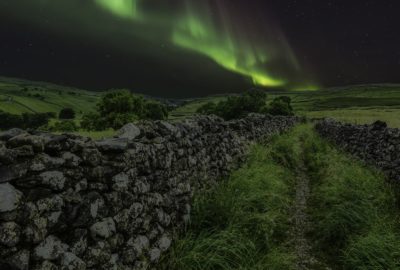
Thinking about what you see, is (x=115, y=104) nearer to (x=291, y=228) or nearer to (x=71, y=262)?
(x=291, y=228)

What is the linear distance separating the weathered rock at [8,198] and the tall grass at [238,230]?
316 centimetres

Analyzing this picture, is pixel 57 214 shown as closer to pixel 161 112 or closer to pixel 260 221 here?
pixel 260 221

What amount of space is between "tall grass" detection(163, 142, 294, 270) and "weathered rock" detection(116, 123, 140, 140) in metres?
2.18

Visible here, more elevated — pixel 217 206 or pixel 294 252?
pixel 217 206

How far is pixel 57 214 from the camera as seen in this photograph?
401cm

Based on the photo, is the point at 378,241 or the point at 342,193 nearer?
the point at 378,241

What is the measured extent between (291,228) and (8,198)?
709 centimetres

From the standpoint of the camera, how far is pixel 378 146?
14422 millimetres

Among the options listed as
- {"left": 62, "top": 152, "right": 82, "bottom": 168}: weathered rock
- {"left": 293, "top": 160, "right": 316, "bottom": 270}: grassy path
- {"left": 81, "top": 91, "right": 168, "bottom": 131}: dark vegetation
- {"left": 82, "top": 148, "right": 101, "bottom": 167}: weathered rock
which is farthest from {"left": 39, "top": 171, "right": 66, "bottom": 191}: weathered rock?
{"left": 81, "top": 91, "right": 168, "bottom": 131}: dark vegetation

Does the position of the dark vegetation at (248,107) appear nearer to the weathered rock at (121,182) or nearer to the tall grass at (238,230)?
the tall grass at (238,230)

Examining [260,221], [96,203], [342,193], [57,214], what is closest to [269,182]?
[342,193]

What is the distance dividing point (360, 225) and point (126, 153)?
547 cm

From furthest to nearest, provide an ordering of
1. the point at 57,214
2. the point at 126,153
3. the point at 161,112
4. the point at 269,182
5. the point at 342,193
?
the point at 161,112 < the point at 269,182 < the point at 342,193 < the point at 126,153 < the point at 57,214

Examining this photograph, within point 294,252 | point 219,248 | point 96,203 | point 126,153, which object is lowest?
point 294,252
